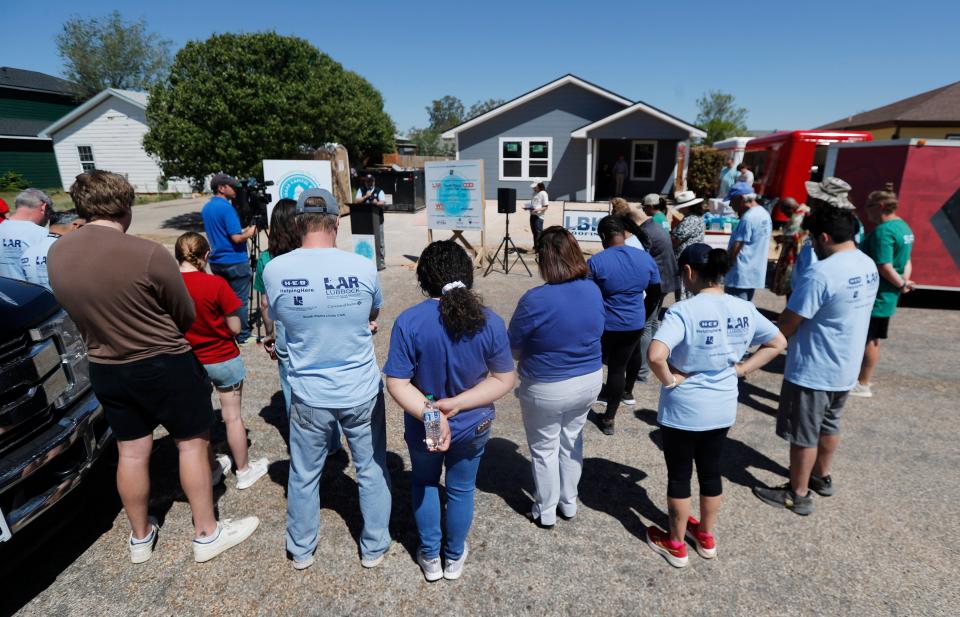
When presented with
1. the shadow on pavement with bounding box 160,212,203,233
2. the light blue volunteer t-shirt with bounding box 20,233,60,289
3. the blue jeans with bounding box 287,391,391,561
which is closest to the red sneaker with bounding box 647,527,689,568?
the blue jeans with bounding box 287,391,391,561

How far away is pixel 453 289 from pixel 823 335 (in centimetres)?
238

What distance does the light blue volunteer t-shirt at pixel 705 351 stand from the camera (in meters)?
2.52

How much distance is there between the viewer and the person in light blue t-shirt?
252 cm

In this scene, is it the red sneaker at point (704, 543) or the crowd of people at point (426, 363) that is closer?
the crowd of people at point (426, 363)

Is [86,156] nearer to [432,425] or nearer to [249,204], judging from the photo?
[249,204]

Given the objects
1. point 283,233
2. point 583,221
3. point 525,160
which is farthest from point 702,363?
point 525,160

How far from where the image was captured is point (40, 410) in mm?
2598

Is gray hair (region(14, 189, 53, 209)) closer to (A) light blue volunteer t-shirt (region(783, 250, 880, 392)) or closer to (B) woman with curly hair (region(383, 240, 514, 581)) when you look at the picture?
(B) woman with curly hair (region(383, 240, 514, 581))

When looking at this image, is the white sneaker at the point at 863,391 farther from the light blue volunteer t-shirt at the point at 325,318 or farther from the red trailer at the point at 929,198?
the light blue volunteer t-shirt at the point at 325,318

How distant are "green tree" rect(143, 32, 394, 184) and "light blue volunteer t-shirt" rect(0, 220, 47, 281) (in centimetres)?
1152

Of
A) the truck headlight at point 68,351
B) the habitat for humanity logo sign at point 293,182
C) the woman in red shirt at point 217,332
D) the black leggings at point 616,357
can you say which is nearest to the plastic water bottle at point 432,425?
the woman in red shirt at point 217,332

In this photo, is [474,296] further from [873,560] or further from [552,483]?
[873,560]

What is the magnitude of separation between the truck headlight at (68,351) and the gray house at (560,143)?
18803 millimetres

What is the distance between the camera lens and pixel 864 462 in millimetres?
3805
